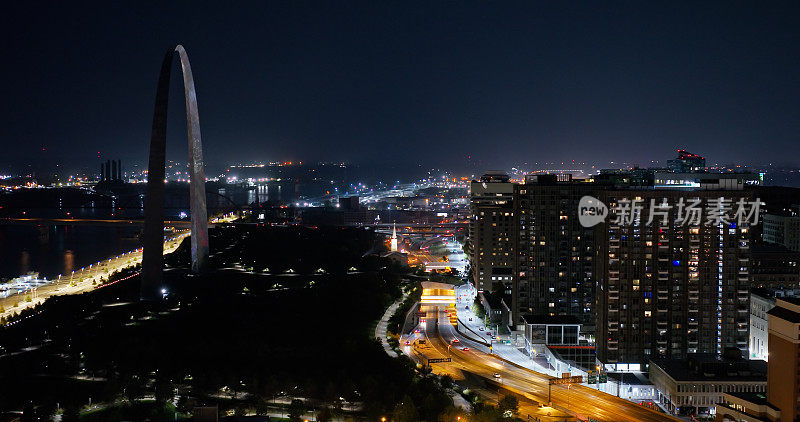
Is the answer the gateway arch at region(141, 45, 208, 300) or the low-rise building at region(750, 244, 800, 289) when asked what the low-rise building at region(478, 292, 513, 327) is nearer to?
the low-rise building at region(750, 244, 800, 289)

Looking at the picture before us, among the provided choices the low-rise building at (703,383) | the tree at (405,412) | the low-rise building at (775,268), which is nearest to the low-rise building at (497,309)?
the low-rise building at (703,383)

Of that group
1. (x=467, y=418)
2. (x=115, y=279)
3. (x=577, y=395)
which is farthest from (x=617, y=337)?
(x=115, y=279)

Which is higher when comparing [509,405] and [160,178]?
[160,178]

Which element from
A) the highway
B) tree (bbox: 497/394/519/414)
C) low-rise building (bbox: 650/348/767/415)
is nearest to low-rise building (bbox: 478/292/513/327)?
the highway

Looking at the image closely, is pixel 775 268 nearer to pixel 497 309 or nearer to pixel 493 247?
pixel 497 309

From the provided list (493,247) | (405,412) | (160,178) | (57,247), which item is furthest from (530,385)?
(57,247)

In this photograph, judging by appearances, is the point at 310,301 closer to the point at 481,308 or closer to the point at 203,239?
the point at 203,239
